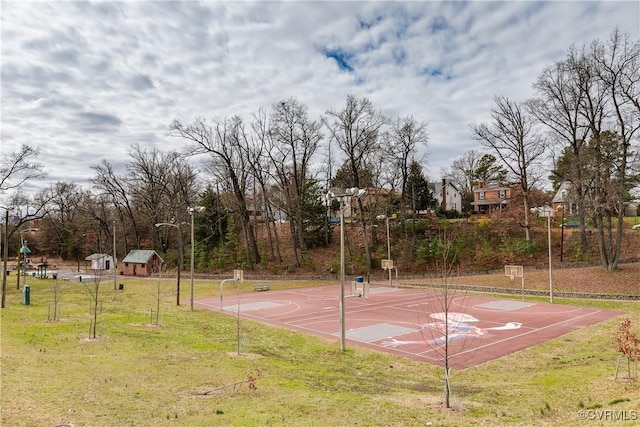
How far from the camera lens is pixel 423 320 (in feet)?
77.8

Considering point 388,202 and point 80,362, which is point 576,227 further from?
point 80,362

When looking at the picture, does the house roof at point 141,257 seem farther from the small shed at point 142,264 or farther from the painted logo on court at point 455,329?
the painted logo on court at point 455,329

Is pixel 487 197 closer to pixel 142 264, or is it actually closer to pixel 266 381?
pixel 142 264

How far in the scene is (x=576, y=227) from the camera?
4912 centimetres

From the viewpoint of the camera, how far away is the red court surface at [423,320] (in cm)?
1786

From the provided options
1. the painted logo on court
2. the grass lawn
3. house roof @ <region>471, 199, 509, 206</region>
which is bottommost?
the painted logo on court

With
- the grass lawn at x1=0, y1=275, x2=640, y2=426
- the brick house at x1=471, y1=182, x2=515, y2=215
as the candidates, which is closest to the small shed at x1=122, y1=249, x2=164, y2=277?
the grass lawn at x1=0, y1=275, x2=640, y2=426

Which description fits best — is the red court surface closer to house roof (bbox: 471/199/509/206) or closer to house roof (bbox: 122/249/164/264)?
house roof (bbox: 122/249/164/264)

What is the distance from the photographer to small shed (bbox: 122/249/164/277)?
5100 centimetres

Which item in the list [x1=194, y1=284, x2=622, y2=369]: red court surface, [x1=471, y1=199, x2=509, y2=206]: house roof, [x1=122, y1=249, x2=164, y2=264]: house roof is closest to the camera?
[x1=194, y1=284, x2=622, y2=369]: red court surface

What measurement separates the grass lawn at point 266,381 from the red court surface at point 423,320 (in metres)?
1.21

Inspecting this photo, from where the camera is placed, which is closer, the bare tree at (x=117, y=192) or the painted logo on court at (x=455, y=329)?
the painted logo on court at (x=455, y=329)

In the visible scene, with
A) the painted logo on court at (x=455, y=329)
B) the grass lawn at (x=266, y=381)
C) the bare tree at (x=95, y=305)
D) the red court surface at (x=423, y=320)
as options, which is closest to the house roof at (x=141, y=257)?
the bare tree at (x=95, y=305)

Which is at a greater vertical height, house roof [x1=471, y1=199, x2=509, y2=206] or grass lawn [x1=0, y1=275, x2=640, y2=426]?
house roof [x1=471, y1=199, x2=509, y2=206]
